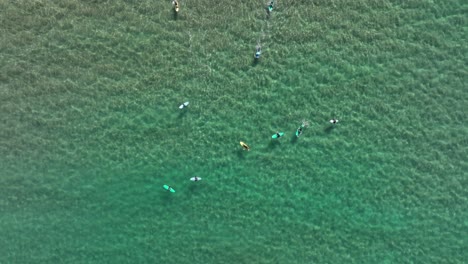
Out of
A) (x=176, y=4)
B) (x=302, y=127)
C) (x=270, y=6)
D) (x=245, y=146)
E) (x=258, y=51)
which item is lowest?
(x=245, y=146)

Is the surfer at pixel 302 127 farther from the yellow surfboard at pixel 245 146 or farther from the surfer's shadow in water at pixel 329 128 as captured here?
the yellow surfboard at pixel 245 146

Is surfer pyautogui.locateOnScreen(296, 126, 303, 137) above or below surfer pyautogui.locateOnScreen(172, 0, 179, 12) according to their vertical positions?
below

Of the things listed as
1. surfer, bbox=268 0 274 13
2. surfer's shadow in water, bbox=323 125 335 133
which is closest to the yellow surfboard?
surfer's shadow in water, bbox=323 125 335 133

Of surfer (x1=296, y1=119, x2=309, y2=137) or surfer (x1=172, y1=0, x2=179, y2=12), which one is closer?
surfer (x1=296, y1=119, x2=309, y2=137)

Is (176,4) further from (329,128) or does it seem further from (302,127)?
(329,128)

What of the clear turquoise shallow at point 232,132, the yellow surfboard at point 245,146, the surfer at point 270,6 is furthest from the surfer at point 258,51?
the yellow surfboard at point 245,146

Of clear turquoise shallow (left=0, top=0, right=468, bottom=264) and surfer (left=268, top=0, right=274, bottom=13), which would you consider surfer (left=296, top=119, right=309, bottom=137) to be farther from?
surfer (left=268, top=0, right=274, bottom=13)

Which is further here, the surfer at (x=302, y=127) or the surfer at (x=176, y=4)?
the surfer at (x=176, y=4)

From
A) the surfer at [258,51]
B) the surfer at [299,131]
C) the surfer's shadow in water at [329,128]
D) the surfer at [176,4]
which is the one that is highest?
the surfer at [176,4]

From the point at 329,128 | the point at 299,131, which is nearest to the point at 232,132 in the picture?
the point at 299,131

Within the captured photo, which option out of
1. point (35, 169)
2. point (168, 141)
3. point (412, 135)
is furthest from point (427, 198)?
point (35, 169)
